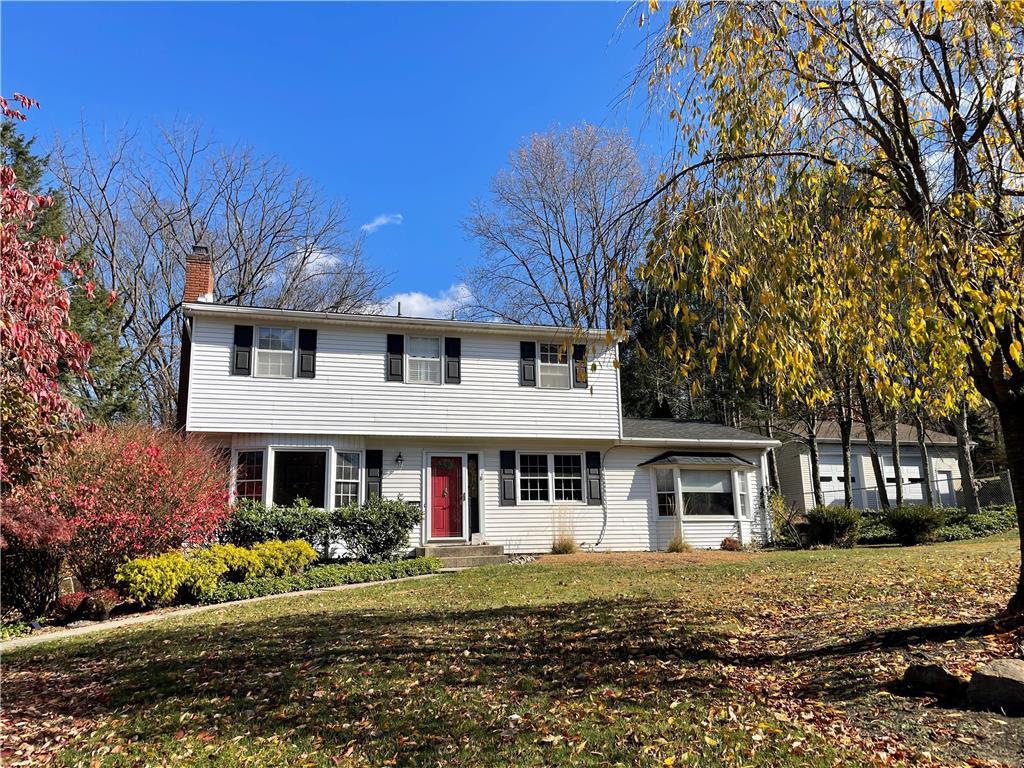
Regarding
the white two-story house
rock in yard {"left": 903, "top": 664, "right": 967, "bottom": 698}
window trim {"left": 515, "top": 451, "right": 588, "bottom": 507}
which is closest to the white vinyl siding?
the white two-story house

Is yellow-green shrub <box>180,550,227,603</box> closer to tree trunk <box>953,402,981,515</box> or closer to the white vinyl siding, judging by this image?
the white vinyl siding

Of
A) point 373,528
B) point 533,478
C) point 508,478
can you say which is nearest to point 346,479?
point 373,528

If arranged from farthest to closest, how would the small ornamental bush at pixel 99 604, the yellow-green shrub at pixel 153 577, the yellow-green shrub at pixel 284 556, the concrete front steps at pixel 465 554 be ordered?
the concrete front steps at pixel 465 554, the yellow-green shrub at pixel 284 556, the yellow-green shrub at pixel 153 577, the small ornamental bush at pixel 99 604

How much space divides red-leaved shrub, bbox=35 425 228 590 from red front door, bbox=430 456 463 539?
21.0 ft

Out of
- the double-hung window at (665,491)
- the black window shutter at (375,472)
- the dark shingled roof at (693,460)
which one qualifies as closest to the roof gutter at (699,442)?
the dark shingled roof at (693,460)

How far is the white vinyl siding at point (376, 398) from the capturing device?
1520 centimetres

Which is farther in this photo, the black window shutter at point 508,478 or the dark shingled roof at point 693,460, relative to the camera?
the dark shingled roof at point 693,460

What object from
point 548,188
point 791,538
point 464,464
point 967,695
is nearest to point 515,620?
point 967,695

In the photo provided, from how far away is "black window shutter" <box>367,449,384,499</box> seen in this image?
52.8 ft

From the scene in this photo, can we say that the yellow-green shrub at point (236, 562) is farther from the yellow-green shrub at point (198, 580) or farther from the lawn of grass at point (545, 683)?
the lawn of grass at point (545, 683)

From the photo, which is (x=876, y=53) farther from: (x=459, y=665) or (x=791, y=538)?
(x=791, y=538)

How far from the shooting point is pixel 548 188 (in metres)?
29.4

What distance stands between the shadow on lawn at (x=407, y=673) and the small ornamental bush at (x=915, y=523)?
1107 cm

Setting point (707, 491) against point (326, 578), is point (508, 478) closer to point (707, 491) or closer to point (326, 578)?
point (707, 491)
